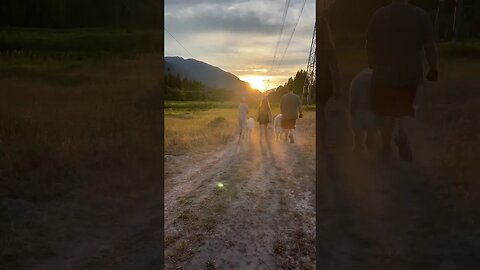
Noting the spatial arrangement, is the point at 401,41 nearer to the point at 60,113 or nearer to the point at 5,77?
the point at 60,113

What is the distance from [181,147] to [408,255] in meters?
3.84

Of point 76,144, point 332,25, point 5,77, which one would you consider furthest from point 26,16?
point 332,25

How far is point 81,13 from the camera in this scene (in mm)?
3844

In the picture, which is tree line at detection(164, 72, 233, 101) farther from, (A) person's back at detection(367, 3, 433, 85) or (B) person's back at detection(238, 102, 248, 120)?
(A) person's back at detection(367, 3, 433, 85)

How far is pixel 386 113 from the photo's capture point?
11.6 feet

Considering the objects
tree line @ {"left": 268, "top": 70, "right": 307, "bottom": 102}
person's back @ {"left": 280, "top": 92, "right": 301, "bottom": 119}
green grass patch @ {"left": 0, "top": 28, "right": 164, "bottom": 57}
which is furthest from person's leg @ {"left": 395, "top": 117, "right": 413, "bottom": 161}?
green grass patch @ {"left": 0, "top": 28, "right": 164, "bottom": 57}

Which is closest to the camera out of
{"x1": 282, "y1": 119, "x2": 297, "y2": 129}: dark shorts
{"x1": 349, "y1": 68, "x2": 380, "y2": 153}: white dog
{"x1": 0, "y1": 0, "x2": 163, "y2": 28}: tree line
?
{"x1": 349, "y1": 68, "x2": 380, "y2": 153}: white dog

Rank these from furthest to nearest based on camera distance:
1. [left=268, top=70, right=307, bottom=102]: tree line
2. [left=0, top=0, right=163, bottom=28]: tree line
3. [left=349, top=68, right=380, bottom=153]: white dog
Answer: [left=268, top=70, right=307, bottom=102]: tree line → [left=0, top=0, right=163, bottom=28]: tree line → [left=349, top=68, right=380, bottom=153]: white dog

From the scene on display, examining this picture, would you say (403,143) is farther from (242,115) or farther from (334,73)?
(242,115)

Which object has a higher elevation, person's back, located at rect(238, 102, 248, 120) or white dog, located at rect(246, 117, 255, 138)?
person's back, located at rect(238, 102, 248, 120)

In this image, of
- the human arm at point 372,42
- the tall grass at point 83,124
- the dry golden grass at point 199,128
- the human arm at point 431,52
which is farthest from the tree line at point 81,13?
the human arm at point 431,52

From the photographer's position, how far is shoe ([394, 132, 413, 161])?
355 centimetres

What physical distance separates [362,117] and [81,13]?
2.86 metres

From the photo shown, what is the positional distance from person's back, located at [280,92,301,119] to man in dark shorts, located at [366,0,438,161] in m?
1.53
